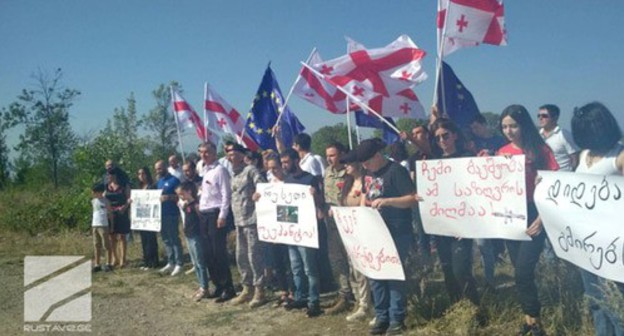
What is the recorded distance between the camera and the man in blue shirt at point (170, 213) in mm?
8977

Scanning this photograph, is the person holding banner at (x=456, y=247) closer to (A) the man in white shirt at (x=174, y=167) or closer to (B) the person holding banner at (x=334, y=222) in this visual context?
(B) the person holding banner at (x=334, y=222)

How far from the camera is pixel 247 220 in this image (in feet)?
21.8

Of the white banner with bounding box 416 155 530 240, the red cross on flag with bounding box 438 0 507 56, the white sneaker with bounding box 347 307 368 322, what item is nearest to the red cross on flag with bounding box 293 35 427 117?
the red cross on flag with bounding box 438 0 507 56

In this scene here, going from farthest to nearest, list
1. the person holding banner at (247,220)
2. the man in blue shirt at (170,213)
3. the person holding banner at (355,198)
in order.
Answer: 1. the man in blue shirt at (170,213)
2. the person holding banner at (247,220)
3. the person holding banner at (355,198)

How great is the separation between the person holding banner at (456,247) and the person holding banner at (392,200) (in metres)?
0.43

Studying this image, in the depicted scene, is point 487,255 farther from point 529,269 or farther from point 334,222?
point 334,222

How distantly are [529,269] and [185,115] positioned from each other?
9.01m

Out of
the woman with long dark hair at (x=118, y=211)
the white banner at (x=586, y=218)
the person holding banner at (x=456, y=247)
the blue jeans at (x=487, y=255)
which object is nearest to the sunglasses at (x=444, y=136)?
the person holding banner at (x=456, y=247)

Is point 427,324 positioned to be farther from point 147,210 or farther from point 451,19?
point 147,210

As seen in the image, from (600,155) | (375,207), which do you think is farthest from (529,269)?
(375,207)

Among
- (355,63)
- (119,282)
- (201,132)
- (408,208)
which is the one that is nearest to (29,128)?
(201,132)

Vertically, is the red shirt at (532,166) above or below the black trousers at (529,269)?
above

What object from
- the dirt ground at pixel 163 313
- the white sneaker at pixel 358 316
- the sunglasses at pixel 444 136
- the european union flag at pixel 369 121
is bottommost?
the dirt ground at pixel 163 313

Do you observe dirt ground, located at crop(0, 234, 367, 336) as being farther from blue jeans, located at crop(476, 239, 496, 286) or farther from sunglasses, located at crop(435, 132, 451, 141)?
sunglasses, located at crop(435, 132, 451, 141)
